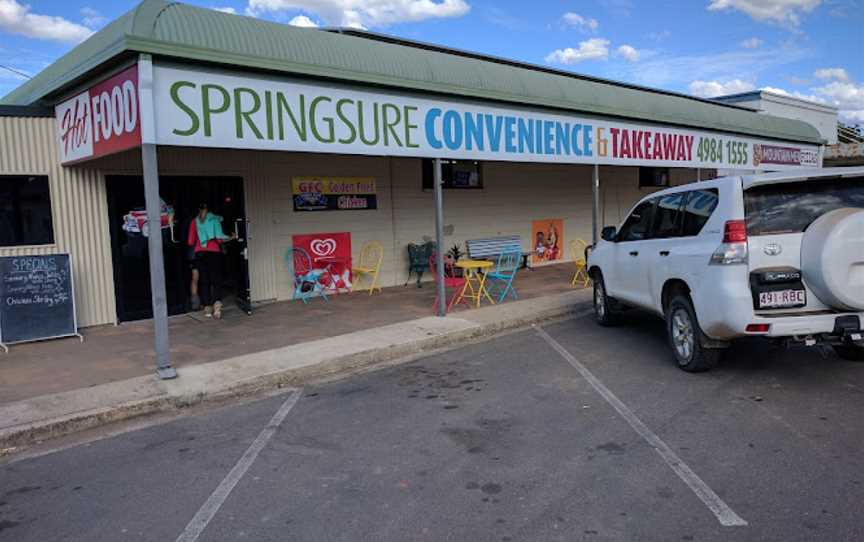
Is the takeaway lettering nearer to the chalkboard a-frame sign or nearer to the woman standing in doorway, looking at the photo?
the woman standing in doorway

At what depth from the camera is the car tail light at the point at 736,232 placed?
5480 mm

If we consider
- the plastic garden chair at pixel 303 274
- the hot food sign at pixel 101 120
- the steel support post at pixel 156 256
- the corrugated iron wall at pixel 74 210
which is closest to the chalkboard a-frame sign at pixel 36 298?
the corrugated iron wall at pixel 74 210

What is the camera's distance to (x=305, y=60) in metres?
7.56

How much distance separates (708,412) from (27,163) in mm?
8627

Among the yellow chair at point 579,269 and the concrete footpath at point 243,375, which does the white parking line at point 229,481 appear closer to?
the concrete footpath at point 243,375

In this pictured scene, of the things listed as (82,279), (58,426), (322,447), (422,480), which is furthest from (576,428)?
(82,279)

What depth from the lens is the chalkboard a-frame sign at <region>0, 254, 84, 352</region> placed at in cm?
793

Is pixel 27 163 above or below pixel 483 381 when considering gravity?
above

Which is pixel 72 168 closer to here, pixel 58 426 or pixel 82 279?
pixel 82 279

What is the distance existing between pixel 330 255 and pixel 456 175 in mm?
3608

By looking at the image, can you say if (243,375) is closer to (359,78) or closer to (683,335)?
(359,78)

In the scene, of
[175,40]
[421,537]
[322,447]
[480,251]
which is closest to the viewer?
[421,537]

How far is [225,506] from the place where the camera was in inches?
151

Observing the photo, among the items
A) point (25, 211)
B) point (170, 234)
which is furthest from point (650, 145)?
point (25, 211)
